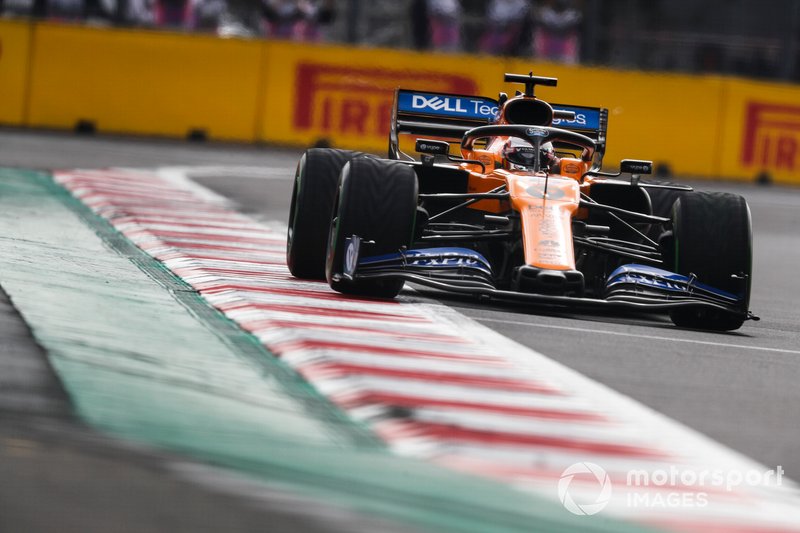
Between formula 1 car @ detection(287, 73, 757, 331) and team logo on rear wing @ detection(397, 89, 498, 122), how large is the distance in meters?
0.98

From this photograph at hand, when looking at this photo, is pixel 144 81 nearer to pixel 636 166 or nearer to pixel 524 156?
pixel 524 156

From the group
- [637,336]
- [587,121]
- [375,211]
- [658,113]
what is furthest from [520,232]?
[658,113]

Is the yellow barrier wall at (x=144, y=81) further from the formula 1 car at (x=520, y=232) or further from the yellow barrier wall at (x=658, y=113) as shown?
the formula 1 car at (x=520, y=232)

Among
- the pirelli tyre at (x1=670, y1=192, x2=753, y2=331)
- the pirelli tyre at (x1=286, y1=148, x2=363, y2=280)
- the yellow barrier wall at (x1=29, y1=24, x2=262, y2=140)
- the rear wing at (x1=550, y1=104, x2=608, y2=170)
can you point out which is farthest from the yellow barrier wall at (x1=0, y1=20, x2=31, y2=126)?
the pirelli tyre at (x1=670, y1=192, x2=753, y2=331)

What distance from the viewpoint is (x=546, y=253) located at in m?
8.30

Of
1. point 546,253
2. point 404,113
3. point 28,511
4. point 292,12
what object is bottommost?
point 28,511

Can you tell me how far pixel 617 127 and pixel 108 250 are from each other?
15.3m

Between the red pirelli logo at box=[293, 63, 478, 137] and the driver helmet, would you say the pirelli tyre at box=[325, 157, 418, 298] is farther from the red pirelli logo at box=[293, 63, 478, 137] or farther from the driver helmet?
the red pirelli logo at box=[293, 63, 478, 137]

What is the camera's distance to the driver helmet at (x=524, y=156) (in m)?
9.69

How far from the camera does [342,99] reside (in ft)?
76.8

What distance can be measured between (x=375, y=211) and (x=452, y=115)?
2.81 meters

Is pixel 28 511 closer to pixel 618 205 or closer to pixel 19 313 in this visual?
pixel 19 313

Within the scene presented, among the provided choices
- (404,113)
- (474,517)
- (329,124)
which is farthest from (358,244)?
(329,124)

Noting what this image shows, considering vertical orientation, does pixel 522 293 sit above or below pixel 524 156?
below
